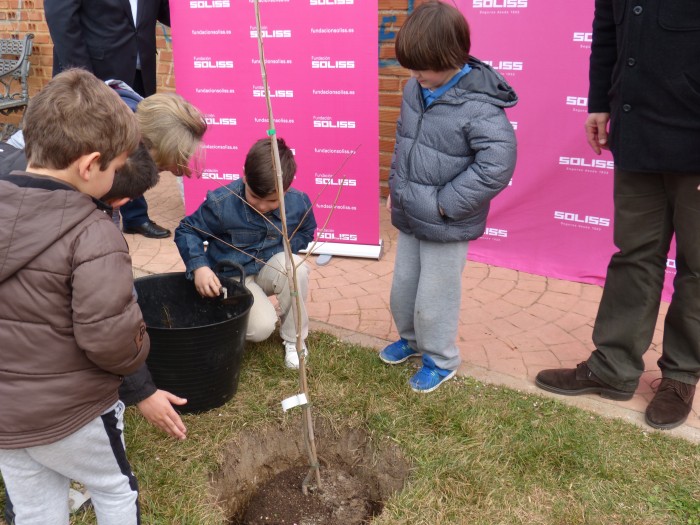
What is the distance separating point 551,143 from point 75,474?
351 centimetres

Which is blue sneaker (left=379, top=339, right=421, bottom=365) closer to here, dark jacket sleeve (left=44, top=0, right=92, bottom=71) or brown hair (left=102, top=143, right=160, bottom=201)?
brown hair (left=102, top=143, right=160, bottom=201)

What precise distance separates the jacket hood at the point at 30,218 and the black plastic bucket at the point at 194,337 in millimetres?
1040

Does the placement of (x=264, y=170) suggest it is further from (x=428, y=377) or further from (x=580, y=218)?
(x=580, y=218)

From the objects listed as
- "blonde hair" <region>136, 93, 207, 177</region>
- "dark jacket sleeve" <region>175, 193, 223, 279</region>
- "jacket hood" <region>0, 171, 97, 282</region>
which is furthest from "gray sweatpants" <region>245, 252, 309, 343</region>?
"jacket hood" <region>0, 171, 97, 282</region>

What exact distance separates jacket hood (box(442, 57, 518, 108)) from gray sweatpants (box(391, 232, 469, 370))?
0.64 meters

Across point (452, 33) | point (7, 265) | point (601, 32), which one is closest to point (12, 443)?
point (7, 265)

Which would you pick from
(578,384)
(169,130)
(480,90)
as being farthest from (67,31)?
(578,384)

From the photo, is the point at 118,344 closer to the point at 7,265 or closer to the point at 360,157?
the point at 7,265

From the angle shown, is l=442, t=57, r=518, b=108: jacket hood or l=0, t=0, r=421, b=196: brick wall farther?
l=0, t=0, r=421, b=196: brick wall

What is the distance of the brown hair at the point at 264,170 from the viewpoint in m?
2.83

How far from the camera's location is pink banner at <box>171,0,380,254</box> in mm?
4406

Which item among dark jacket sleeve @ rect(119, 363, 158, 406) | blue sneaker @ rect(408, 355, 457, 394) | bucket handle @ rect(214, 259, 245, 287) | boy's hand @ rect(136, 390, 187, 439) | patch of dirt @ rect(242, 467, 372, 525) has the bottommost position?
patch of dirt @ rect(242, 467, 372, 525)

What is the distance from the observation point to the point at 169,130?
2.87 meters

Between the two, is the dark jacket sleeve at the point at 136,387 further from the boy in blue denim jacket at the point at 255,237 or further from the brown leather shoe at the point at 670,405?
the brown leather shoe at the point at 670,405
